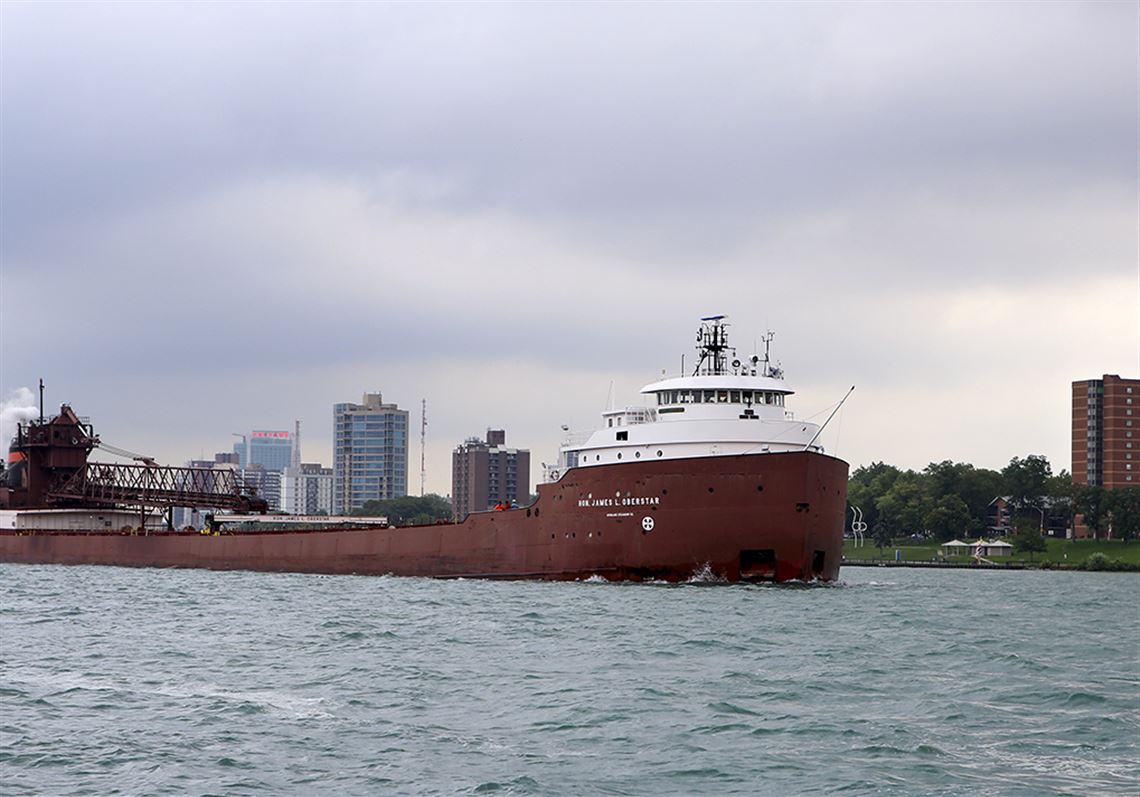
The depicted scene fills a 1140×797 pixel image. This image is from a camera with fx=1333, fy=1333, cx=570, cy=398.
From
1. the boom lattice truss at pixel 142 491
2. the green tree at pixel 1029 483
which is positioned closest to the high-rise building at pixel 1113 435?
the green tree at pixel 1029 483

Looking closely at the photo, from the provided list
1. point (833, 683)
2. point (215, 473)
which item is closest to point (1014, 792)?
point (833, 683)

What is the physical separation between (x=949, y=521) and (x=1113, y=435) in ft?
64.9

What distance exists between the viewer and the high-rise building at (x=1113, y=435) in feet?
422

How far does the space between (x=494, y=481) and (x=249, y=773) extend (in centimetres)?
14658

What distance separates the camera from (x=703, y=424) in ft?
135

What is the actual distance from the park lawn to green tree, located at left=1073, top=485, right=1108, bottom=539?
1892 mm

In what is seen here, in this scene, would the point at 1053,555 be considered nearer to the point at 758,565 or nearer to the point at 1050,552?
the point at 1050,552

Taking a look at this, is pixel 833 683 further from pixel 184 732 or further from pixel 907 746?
pixel 184 732

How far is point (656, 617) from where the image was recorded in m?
30.1

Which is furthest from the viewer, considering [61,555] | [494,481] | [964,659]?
[494,481]

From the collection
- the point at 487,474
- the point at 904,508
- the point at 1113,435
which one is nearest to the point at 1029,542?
the point at 904,508

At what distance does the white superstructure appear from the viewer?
135 feet

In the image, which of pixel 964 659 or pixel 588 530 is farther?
pixel 588 530

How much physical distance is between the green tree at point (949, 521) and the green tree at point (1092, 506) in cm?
1077
